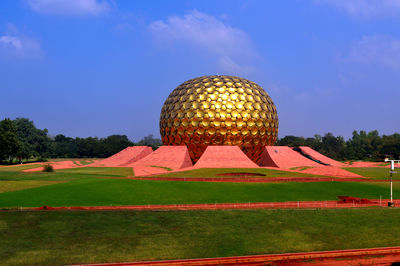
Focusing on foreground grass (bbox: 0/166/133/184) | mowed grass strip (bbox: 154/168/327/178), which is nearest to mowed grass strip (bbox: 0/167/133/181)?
foreground grass (bbox: 0/166/133/184)

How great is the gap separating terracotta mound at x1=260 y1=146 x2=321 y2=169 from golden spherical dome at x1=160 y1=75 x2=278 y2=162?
2230 millimetres

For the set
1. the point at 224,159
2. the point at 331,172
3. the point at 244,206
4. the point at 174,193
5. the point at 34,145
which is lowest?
the point at 244,206

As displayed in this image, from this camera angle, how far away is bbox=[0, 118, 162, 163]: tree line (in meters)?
48.2

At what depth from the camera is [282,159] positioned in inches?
1420

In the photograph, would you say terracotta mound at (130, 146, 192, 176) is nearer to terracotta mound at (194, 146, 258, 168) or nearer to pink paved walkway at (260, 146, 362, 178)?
terracotta mound at (194, 146, 258, 168)

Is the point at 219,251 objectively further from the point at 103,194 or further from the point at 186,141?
the point at 186,141

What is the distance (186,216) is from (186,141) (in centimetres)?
2524

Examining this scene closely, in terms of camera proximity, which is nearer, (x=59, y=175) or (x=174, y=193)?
(x=174, y=193)

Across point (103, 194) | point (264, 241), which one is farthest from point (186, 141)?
point (264, 241)

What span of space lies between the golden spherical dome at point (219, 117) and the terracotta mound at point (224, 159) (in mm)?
2461

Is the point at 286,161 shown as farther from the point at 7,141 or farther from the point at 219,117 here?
the point at 7,141

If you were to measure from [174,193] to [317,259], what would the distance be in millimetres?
10974

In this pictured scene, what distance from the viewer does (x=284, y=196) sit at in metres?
19.2

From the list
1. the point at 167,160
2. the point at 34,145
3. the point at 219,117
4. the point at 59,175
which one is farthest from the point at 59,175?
the point at 34,145
